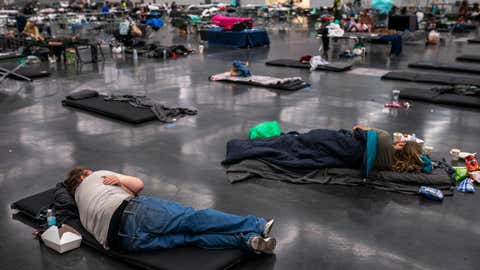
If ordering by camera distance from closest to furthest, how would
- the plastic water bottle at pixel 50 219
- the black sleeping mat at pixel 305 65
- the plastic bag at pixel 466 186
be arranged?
1. the plastic water bottle at pixel 50 219
2. the plastic bag at pixel 466 186
3. the black sleeping mat at pixel 305 65

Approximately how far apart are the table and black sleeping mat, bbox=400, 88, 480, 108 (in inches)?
335

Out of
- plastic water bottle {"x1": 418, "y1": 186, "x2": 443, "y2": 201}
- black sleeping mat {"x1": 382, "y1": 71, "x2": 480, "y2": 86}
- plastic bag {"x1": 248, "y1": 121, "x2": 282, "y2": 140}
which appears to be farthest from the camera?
black sleeping mat {"x1": 382, "y1": 71, "x2": 480, "y2": 86}

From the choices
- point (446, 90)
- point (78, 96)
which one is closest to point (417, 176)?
point (446, 90)

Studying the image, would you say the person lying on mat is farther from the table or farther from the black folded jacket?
the table

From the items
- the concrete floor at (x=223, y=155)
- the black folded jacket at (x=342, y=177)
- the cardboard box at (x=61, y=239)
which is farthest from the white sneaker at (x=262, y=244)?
the black folded jacket at (x=342, y=177)

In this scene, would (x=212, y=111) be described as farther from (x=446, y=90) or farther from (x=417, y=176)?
(x=446, y=90)

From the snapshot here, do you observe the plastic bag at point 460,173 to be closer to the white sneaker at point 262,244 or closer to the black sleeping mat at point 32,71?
the white sneaker at point 262,244

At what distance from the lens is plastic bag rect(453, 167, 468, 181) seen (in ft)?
17.0

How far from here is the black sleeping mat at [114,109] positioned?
740cm

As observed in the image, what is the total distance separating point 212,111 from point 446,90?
4804 mm

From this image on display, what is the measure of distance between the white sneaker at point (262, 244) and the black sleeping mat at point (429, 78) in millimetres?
7993

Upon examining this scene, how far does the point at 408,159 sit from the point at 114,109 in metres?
4.87

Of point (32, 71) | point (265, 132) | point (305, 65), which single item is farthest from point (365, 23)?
point (265, 132)

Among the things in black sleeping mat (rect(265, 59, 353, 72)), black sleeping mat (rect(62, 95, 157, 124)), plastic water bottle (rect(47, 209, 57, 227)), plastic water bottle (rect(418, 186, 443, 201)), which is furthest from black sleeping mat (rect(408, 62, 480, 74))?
plastic water bottle (rect(47, 209, 57, 227))
